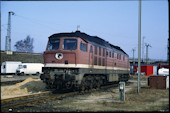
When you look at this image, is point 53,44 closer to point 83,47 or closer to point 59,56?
point 59,56

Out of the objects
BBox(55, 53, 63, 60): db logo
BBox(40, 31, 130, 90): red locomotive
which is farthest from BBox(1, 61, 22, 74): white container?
BBox(55, 53, 63, 60): db logo

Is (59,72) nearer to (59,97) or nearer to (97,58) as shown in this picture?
(59,97)

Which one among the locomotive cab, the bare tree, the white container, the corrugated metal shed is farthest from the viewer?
the bare tree

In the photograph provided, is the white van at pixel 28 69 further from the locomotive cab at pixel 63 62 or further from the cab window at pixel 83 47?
the cab window at pixel 83 47

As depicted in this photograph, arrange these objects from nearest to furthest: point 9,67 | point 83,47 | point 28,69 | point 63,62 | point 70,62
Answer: point 70,62, point 63,62, point 83,47, point 28,69, point 9,67

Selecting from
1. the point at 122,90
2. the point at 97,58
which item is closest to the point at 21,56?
the point at 97,58

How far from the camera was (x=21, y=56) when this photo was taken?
59.0 meters

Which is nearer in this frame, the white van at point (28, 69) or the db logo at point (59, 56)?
the db logo at point (59, 56)

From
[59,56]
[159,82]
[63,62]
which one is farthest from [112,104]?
[159,82]

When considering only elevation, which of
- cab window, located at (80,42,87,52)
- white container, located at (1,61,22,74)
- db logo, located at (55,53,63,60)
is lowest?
white container, located at (1,61,22,74)

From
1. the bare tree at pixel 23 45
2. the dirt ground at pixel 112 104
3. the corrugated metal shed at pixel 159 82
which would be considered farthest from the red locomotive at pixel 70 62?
the bare tree at pixel 23 45

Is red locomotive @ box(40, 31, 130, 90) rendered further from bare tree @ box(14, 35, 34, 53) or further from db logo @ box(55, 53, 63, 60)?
bare tree @ box(14, 35, 34, 53)

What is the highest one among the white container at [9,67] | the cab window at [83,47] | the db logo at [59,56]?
the cab window at [83,47]

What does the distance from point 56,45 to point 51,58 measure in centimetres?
104
